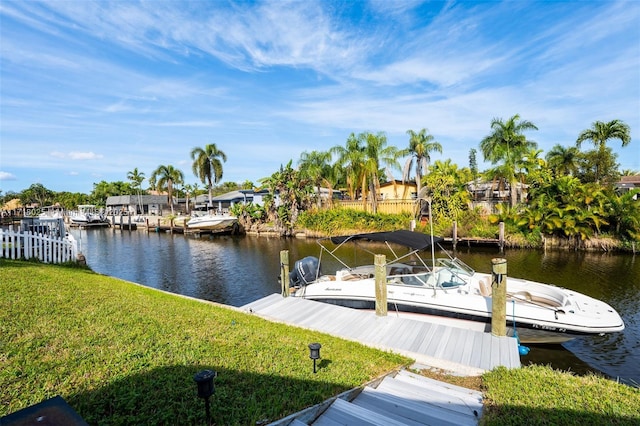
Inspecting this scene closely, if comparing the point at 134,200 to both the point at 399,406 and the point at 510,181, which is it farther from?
the point at 399,406

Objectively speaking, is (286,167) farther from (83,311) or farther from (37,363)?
(37,363)

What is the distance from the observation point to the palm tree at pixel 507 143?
3039 centimetres

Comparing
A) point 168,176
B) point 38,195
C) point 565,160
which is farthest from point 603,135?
point 38,195

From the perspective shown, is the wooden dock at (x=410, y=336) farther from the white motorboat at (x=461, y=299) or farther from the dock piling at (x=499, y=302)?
the white motorboat at (x=461, y=299)

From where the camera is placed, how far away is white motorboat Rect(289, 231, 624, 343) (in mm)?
7859

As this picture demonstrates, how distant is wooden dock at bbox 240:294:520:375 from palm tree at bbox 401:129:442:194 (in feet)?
93.0

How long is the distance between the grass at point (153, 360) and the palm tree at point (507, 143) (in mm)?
28488

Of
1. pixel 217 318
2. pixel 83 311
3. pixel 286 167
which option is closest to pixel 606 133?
pixel 286 167

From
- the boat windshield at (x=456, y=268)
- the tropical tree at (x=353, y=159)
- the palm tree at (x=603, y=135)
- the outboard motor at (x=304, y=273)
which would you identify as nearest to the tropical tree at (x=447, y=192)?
the tropical tree at (x=353, y=159)

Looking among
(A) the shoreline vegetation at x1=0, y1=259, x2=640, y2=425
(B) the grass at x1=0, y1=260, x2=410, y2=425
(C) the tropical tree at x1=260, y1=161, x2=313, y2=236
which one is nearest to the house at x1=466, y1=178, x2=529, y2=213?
(C) the tropical tree at x1=260, y1=161, x2=313, y2=236

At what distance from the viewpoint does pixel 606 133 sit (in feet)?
106

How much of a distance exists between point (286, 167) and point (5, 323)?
99.1ft

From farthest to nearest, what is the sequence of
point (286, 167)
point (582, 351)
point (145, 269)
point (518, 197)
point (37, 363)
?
point (286, 167), point (518, 197), point (145, 269), point (582, 351), point (37, 363)

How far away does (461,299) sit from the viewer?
28.4 feet
